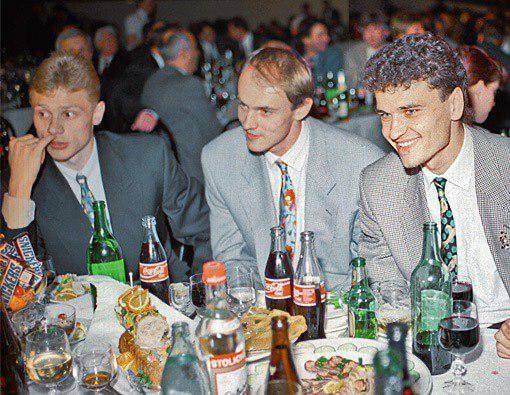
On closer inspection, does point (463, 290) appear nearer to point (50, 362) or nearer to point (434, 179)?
point (434, 179)

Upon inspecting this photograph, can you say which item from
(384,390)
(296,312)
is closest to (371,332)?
(296,312)

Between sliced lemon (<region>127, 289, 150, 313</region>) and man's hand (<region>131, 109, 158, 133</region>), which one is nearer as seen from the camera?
sliced lemon (<region>127, 289, 150, 313</region>)

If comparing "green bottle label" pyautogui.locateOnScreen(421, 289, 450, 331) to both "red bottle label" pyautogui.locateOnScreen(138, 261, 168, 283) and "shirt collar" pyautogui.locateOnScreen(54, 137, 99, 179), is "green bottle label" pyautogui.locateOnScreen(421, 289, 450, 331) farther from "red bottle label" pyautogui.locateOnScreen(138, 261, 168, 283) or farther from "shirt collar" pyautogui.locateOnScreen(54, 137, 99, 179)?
"shirt collar" pyautogui.locateOnScreen(54, 137, 99, 179)

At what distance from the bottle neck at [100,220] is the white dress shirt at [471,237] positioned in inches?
45.1

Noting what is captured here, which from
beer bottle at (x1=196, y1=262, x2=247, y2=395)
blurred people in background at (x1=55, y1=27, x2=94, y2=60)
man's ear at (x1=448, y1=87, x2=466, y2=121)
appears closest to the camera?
beer bottle at (x1=196, y1=262, x2=247, y2=395)

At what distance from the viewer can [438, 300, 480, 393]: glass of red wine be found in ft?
4.63

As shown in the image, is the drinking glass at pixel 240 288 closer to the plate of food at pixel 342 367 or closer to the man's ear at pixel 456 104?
the plate of food at pixel 342 367

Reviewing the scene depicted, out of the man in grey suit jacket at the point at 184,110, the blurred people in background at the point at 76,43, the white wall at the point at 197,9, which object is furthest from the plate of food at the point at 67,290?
the white wall at the point at 197,9

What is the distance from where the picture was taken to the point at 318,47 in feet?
25.9

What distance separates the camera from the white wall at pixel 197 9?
12523mm

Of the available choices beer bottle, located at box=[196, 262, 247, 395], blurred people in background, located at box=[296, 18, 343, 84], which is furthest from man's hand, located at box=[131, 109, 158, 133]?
blurred people in background, located at box=[296, 18, 343, 84]

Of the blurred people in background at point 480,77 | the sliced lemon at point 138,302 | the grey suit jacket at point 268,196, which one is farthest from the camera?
the blurred people in background at point 480,77

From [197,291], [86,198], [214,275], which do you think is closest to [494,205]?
[197,291]

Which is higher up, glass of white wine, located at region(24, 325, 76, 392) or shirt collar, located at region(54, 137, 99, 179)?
shirt collar, located at region(54, 137, 99, 179)
